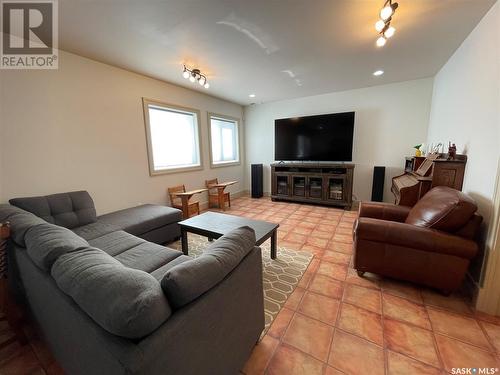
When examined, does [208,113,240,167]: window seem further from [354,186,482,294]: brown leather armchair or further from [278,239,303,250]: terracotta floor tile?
[354,186,482,294]: brown leather armchair

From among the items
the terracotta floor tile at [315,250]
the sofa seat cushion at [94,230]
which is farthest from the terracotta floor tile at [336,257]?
the sofa seat cushion at [94,230]

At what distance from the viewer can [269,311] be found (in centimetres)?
162

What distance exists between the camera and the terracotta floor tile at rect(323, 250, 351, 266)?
2291 millimetres

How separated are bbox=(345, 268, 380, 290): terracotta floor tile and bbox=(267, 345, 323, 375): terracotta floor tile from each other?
92cm

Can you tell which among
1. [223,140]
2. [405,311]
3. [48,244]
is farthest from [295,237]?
[223,140]

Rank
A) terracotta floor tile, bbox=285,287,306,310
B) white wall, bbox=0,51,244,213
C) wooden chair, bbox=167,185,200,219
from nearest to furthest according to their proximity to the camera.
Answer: terracotta floor tile, bbox=285,287,306,310
white wall, bbox=0,51,244,213
wooden chair, bbox=167,185,200,219

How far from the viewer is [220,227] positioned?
2.22 metres

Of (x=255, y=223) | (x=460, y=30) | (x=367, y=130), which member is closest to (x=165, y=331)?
(x=255, y=223)

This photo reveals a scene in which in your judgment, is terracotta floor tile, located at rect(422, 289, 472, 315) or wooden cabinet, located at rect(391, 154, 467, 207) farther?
wooden cabinet, located at rect(391, 154, 467, 207)

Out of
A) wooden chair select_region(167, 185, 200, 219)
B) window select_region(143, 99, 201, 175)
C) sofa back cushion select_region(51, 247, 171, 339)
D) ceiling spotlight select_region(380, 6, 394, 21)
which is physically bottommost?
wooden chair select_region(167, 185, 200, 219)

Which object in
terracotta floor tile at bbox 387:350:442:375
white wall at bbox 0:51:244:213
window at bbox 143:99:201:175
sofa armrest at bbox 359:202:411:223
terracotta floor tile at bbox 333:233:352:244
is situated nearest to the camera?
terracotta floor tile at bbox 387:350:442:375

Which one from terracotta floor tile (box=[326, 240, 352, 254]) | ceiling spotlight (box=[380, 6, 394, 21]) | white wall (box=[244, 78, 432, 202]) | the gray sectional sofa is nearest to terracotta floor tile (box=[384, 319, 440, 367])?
the gray sectional sofa

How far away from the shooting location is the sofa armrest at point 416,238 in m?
1.56

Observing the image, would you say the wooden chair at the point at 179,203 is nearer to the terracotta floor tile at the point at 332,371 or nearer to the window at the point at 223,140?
the window at the point at 223,140
